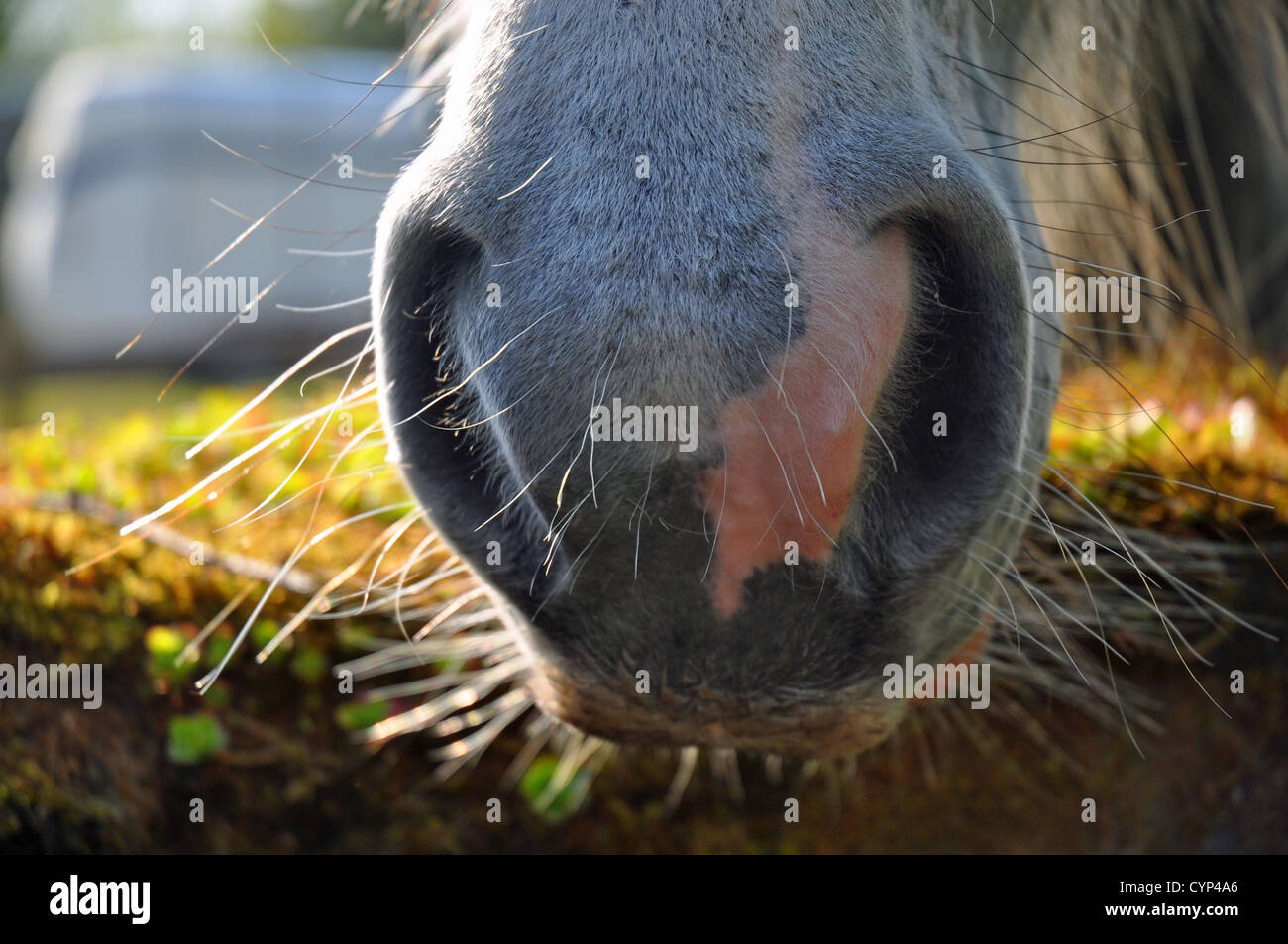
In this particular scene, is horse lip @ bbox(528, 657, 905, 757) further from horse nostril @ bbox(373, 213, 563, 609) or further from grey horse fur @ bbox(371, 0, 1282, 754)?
horse nostril @ bbox(373, 213, 563, 609)

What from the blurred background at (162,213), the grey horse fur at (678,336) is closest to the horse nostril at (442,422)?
the grey horse fur at (678,336)

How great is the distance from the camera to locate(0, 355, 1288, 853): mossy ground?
1571 millimetres

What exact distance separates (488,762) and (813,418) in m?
0.94

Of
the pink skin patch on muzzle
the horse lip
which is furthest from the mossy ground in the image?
the pink skin patch on muzzle

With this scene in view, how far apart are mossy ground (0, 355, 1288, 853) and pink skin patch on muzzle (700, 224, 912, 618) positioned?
0.69m

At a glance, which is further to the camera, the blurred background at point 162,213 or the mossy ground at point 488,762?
the blurred background at point 162,213

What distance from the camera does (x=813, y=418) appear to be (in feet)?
3.17

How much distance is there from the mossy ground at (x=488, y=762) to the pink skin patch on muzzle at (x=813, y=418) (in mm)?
695

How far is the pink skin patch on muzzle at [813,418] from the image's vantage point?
942 millimetres

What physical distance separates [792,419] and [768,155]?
24 centimetres

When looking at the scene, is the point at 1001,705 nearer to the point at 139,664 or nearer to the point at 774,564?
the point at 774,564

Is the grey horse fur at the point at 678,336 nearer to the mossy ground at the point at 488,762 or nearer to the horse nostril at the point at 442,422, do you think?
the horse nostril at the point at 442,422

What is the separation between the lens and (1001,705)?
62.7 inches

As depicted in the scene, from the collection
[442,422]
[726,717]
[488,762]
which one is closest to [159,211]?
[488,762]
